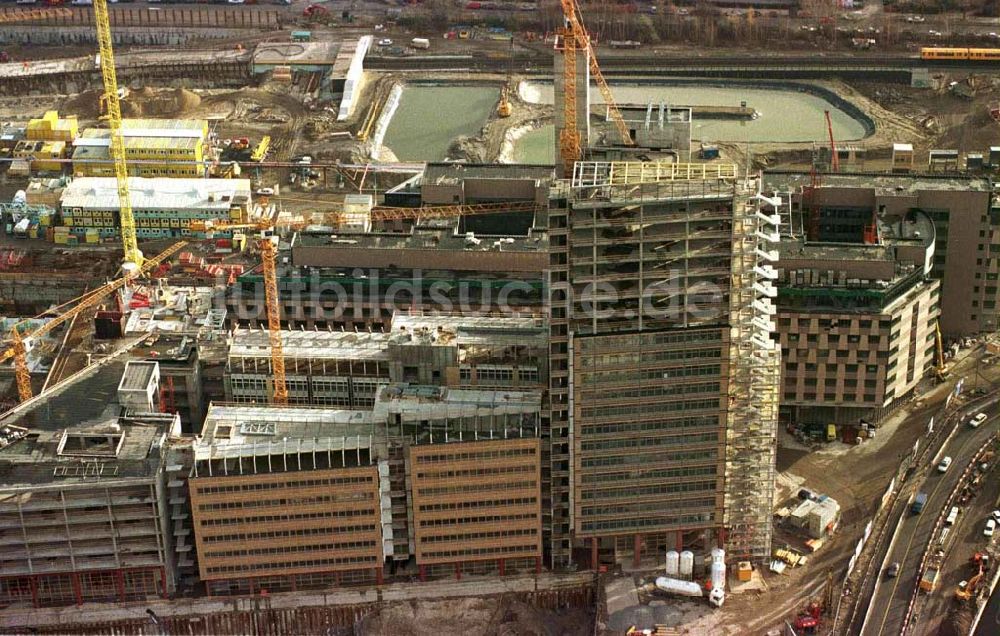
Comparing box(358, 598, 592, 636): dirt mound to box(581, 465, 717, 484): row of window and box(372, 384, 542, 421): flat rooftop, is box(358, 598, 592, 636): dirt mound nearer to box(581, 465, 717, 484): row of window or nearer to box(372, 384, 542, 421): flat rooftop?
box(581, 465, 717, 484): row of window

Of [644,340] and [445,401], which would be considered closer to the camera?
[644,340]

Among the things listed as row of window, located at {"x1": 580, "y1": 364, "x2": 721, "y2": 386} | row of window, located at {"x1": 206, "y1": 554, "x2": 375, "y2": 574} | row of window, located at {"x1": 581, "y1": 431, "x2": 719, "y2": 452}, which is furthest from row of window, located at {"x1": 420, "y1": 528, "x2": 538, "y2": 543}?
row of window, located at {"x1": 580, "y1": 364, "x2": 721, "y2": 386}

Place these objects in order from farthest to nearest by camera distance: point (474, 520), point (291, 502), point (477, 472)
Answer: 1. point (474, 520)
2. point (477, 472)
3. point (291, 502)

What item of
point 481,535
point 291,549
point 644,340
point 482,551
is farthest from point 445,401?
point 291,549

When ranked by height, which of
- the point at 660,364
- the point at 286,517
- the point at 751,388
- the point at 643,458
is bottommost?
the point at 286,517

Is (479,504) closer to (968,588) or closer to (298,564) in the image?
(298,564)

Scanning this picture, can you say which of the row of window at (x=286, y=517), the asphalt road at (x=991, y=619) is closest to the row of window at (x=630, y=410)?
the row of window at (x=286, y=517)
